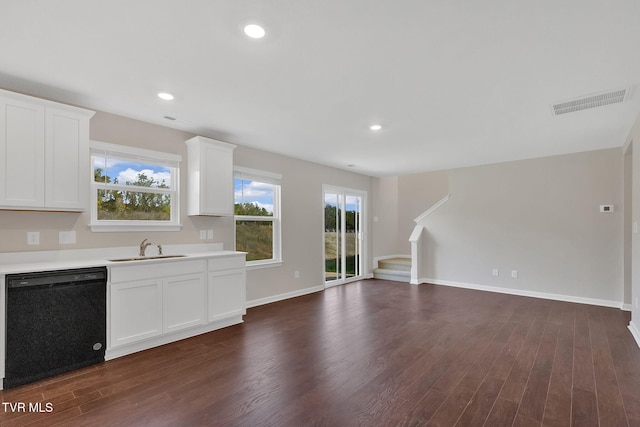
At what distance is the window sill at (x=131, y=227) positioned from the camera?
11.0 ft

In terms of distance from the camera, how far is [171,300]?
3359mm

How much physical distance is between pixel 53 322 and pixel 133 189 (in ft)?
5.19

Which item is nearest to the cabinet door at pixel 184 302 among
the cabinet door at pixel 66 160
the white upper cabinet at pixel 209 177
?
the white upper cabinet at pixel 209 177

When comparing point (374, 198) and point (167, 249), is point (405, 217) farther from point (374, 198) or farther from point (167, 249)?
point (167, 249)

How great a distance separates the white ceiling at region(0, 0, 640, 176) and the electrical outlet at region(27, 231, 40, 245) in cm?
133

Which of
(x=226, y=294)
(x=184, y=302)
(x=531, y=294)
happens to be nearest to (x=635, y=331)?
(x=531, y=294)

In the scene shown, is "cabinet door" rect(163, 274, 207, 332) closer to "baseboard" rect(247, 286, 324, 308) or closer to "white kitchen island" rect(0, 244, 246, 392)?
"white kitchen island" rect(0, 244, 246, 392)

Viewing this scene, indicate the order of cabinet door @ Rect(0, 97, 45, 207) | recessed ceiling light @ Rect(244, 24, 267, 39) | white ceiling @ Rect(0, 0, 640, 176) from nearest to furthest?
white ceiling @ Rect(0, 0, 640, 176)
recessed ceiling light @ Rect(244, 24, 267, 39)
cabinet door @ Rect(0, 97, 45, 207)

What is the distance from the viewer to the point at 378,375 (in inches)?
104

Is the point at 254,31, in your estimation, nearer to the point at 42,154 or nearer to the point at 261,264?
the point at 42,154

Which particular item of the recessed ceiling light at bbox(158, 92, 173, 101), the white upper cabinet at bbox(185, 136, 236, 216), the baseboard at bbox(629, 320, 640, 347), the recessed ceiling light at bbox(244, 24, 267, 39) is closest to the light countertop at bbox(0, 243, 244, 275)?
the white upper cabinet at bbox(185, 136, 236, 216)

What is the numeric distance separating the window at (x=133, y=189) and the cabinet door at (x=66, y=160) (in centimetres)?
33

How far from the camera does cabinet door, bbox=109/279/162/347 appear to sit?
297 cm

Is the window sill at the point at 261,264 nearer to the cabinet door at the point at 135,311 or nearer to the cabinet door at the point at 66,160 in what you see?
the cabinet door at the point at 135,311
